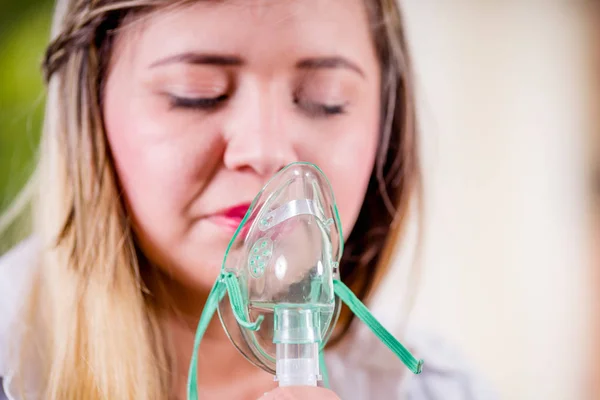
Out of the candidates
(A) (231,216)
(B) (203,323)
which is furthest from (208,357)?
(A) (231,216)

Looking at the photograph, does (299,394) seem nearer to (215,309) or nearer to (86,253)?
(215,309)

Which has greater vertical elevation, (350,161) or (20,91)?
(20,91)

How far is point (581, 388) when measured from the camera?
→ 1073 mm

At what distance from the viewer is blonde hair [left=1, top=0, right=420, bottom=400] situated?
901 mm

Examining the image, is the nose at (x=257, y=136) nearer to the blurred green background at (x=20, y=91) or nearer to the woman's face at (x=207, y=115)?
the woman's face at (x=207, y=115)

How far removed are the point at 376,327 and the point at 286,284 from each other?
15 centimetres

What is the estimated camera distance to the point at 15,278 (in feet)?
3.00

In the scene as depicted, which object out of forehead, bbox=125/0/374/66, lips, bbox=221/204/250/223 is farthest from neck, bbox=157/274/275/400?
forehead, bbox=125/0/374/66

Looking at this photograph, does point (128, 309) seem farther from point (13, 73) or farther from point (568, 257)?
point (568, 257)

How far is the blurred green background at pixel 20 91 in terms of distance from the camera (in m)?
0.93

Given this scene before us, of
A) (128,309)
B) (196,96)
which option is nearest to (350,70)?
(196,96)

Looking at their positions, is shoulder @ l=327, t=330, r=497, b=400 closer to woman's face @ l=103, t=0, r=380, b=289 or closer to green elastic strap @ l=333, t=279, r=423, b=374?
green elastic strap @ l=333, t=279, r=423, b=374

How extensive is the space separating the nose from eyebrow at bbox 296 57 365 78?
66 millimetres

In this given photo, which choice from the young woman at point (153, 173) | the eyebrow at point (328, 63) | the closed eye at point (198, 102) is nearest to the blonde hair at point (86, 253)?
the young woman at point (153, 173)
